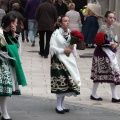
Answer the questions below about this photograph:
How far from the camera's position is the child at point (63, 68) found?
23.8 feet

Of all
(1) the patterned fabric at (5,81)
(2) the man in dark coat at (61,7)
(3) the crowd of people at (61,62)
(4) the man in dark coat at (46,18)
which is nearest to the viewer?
(1) the patterned fabric at (5,81)

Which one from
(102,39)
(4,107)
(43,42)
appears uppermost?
(102,39)

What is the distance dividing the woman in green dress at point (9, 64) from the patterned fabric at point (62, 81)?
0.64 metres

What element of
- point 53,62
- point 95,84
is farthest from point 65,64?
point 95,84

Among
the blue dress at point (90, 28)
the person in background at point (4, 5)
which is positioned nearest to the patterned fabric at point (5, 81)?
the blue dress at point (90, 28)

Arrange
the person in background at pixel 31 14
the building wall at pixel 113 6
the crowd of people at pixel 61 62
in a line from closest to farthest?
the crowd of people at pixel 61 62, the person in background at pixel 31 14, the building wall at pixel 113 6

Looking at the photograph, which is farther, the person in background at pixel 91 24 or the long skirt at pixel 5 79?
the person in background at pixel 91 24

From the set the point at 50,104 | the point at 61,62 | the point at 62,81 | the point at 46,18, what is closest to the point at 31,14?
the point at 46,18

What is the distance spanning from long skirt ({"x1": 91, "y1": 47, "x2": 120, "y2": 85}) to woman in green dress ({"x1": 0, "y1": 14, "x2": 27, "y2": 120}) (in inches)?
71.6

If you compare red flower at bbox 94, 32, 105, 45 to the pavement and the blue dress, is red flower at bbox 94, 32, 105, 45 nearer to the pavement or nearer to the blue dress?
the pavement

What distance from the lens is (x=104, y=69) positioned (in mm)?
8195

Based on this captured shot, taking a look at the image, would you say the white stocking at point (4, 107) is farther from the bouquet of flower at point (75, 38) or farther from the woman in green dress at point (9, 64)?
the bouquet of flower at point (75, 38)

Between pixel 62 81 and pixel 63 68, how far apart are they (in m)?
0.21

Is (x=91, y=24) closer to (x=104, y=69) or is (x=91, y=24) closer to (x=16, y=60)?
(x=104, y=69)
